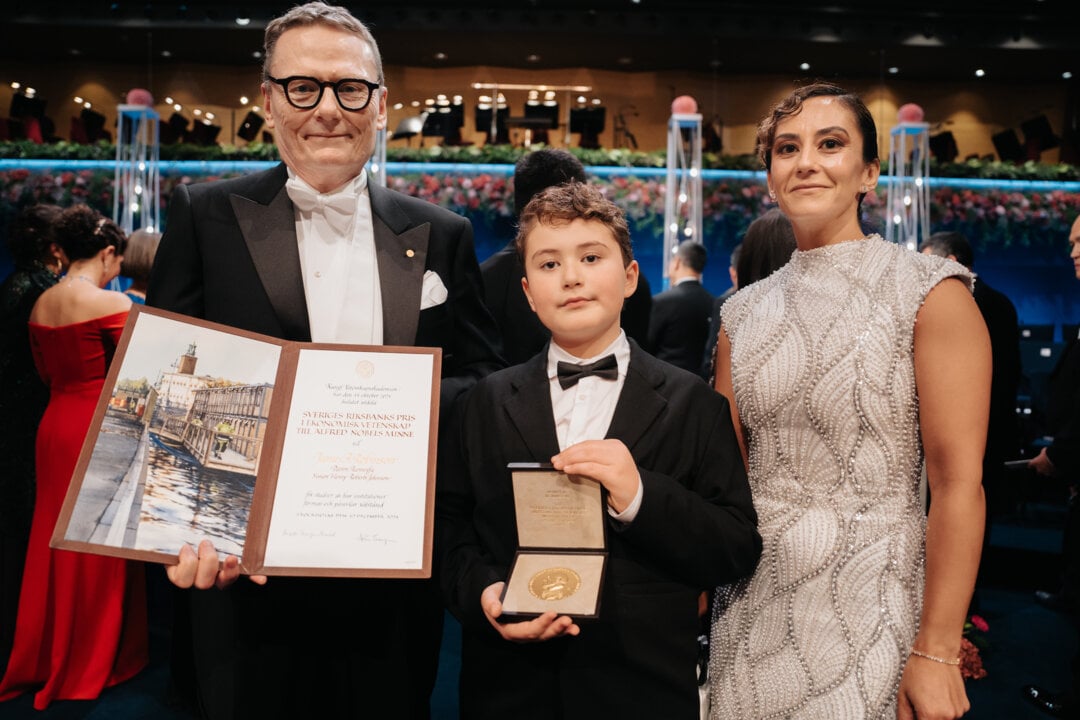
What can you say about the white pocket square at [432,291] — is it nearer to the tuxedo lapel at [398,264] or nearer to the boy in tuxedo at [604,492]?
the tuxedo lapel at [398,264]

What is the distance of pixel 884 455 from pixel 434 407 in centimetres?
89

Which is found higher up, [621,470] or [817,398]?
[817,398]

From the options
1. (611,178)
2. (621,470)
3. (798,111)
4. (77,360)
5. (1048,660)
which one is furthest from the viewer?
(611,178)

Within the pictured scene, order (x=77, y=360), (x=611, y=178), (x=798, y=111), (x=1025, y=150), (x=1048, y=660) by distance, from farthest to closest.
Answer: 1. (x=1025, y=150)
2. (x=611, y=178)
3. (x=1048, y=660)
4. (x=77, y=360)
5. (x=798, y=111)

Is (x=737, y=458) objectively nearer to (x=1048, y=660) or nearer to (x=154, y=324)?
(x=154, y=324)

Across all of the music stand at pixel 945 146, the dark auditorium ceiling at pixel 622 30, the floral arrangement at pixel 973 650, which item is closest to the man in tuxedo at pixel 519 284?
the floral arrangement at pixel 973 650

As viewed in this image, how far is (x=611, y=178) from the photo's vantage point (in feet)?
31.6

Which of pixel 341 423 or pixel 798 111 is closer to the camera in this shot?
pixel 341 423

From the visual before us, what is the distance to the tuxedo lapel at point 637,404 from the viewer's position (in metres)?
1.63

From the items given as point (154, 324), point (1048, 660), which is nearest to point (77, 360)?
point (154, 324)

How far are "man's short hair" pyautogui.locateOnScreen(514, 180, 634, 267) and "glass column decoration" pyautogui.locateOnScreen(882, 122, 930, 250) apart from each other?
311 inches

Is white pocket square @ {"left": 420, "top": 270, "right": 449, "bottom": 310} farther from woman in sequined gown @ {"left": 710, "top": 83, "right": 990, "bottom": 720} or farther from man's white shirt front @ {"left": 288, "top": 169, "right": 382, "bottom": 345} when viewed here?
woman in sequined gown @ {"left": 710, "top": 83, "right": 990, "bottom": 720}

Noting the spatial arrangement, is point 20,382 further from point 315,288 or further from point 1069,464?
point 1069,464
